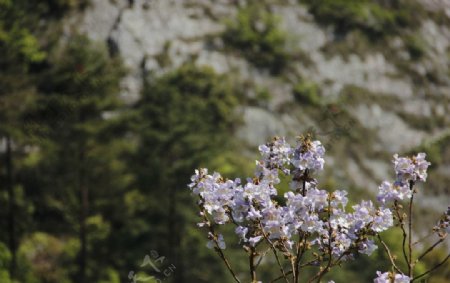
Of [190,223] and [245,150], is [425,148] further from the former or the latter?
[190,223]

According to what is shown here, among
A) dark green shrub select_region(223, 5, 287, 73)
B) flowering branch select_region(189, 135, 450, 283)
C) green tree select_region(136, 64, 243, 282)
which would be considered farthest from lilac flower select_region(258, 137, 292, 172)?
dark green shrub select_region(223, 5, 287, 73)

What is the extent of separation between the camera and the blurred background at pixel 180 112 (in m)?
25.6

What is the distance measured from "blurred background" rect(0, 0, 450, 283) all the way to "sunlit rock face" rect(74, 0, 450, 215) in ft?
0.32

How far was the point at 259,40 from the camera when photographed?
141 feet

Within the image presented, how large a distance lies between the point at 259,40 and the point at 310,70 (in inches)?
160

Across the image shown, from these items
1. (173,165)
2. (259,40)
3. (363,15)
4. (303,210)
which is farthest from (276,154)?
(363,15)

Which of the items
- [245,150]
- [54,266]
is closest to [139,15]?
[245,150]

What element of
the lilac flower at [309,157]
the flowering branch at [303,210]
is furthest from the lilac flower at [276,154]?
the lilac flower at [309,157]

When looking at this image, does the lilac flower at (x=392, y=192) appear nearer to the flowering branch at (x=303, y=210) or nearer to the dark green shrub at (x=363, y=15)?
the flowering branch at (x=303, y=210)

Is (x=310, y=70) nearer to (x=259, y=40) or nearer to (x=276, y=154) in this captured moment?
(x=259, y=40)

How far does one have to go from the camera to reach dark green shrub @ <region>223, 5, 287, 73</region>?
140 ft

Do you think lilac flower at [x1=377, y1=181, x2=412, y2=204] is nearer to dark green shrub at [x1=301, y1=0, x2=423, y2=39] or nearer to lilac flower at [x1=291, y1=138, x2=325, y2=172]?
lilac flower at [x1=291, y1=138, x2=325, y2=172]

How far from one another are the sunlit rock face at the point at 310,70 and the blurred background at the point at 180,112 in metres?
0.10

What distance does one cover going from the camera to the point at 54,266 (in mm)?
28828
